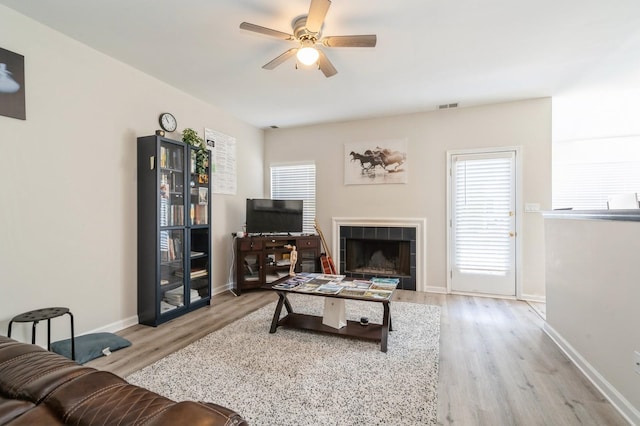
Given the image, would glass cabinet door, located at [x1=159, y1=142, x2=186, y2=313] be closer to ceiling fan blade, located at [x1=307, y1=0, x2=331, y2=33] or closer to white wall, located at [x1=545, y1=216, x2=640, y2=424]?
ceiling fan blade, located at [x1=307, y1=0, x2=331, y2=33]

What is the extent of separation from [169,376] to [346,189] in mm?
3498

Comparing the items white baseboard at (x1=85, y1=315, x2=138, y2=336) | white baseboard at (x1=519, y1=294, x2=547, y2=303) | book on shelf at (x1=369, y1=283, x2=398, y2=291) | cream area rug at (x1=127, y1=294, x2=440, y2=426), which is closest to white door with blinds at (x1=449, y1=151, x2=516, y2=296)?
white baseboard at (x1=519, y1=294, x2=547, y2=303)

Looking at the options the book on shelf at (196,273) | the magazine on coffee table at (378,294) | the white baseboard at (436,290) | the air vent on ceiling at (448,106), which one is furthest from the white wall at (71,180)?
the white baseboard at (436,290)

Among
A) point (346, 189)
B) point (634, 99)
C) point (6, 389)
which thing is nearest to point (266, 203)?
point (346, 189)

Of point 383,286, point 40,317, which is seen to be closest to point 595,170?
point 383,286

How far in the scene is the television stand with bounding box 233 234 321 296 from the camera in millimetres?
4172

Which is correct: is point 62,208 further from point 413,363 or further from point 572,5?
point 572,5

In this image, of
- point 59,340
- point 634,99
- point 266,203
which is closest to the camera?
point 59,340

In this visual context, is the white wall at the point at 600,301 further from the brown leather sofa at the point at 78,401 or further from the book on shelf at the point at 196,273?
the book on shelf at the point at 196,273

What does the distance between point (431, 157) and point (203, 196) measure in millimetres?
3249

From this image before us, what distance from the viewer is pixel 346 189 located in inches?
189

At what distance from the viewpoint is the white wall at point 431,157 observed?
12.6 ft

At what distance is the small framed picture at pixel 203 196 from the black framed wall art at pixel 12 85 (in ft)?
5.39

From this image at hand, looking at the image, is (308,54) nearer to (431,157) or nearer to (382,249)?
(431,157)
